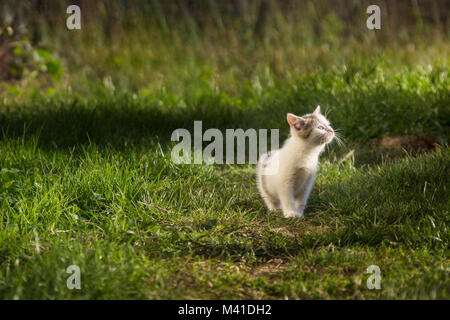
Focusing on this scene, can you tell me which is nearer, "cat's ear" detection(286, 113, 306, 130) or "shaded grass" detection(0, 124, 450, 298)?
"shaded grass" detection(0, 124, 450, 298)

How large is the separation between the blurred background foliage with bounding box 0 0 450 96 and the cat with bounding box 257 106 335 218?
2.50m

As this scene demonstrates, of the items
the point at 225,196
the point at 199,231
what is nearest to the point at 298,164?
the point at 225,196

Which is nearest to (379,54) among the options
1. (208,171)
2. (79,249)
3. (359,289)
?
(208,171)

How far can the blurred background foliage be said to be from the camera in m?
6.68

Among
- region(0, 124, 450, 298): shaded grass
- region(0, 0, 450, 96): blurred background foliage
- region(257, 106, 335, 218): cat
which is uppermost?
region(0, 0, 450, 96): blurred background foliage

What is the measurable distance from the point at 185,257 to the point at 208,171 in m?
1.27

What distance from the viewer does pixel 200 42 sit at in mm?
8062

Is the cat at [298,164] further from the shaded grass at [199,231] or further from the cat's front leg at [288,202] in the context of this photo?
the shaded grass at [199,231]

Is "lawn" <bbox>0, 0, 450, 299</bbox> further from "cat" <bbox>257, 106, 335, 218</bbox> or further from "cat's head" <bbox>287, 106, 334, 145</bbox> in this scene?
"cat's head" <bbox>287, 106, 334, 145</bbox>

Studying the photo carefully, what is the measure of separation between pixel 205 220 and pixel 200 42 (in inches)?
210

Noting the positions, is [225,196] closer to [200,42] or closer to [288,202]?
[288,202]

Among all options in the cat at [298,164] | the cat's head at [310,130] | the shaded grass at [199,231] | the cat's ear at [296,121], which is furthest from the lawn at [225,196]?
the cat's ear at [296,121]

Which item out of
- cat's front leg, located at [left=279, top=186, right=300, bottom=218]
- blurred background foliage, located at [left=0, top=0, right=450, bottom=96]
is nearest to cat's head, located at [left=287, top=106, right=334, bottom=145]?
cat's front leg, located at [left=279, top=186, right=300, bottom=218]
